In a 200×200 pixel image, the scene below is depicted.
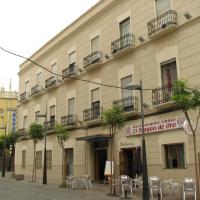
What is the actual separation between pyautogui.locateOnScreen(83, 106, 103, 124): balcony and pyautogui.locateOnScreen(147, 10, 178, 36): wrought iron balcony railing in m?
5.93

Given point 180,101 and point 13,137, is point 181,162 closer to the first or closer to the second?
point 180,101

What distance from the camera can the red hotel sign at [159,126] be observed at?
53.8 ft

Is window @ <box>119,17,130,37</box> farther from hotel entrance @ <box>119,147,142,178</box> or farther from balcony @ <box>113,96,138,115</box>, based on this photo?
hotel entrance @ <box>119,147,142,178</box>

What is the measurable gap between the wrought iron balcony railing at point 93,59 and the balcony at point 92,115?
2.80m

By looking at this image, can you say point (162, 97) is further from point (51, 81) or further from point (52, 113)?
point (52, 113)

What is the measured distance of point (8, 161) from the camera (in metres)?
47.0

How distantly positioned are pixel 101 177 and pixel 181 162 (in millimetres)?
7399

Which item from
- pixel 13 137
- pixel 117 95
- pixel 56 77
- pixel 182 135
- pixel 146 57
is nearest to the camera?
pixel 182 135

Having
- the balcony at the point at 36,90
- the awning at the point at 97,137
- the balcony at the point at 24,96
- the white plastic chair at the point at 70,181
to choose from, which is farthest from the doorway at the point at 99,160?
the balcony at the point at 24,96

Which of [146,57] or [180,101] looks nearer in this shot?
[180,101]

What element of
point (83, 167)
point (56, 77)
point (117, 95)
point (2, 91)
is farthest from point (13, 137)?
point (2, 91)

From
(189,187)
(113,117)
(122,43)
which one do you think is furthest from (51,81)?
(189,187)

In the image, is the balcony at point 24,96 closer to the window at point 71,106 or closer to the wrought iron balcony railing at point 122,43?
the window at point 71,106

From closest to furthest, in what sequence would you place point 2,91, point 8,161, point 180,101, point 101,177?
point 180,101
point 101,177
point 8,161
point 2,91
